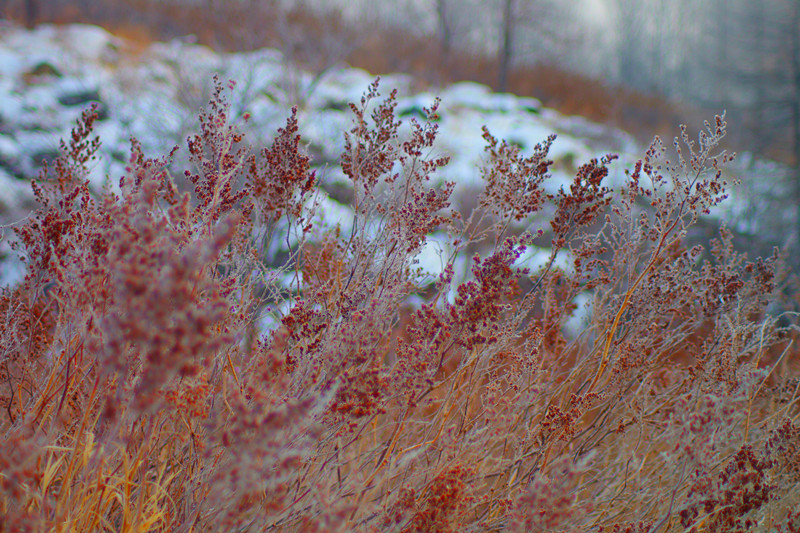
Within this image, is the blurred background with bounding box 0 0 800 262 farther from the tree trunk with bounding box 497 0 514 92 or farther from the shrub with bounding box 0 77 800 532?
the shrub with bounding box 0 77 800 532

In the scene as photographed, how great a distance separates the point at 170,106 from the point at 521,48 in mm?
14968

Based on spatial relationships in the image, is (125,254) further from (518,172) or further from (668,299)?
(668,299)

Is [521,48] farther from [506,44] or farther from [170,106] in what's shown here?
[170,106]

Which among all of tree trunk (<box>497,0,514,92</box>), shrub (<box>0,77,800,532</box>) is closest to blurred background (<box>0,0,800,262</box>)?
tree trunk (<box>497,0,514,92</box>)

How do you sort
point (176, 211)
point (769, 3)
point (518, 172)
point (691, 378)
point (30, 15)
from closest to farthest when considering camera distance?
point (176, 211), point (518, 172), point (691, 378), point (769, 3), point (30, 15)

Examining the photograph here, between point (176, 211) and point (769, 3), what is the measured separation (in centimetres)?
1399

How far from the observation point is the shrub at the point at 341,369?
3.63 ft

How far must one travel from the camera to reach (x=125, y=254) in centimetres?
92

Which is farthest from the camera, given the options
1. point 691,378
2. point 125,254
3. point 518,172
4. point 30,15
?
point 30,15

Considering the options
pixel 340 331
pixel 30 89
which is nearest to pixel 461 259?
pixel 340 331

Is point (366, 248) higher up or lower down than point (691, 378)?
higher up

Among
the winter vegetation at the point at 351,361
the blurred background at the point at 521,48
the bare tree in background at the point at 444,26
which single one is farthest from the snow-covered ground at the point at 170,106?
the winter vegetation at the point at 351,361

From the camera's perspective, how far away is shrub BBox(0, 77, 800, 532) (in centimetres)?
111

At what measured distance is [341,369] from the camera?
4.19 feet
